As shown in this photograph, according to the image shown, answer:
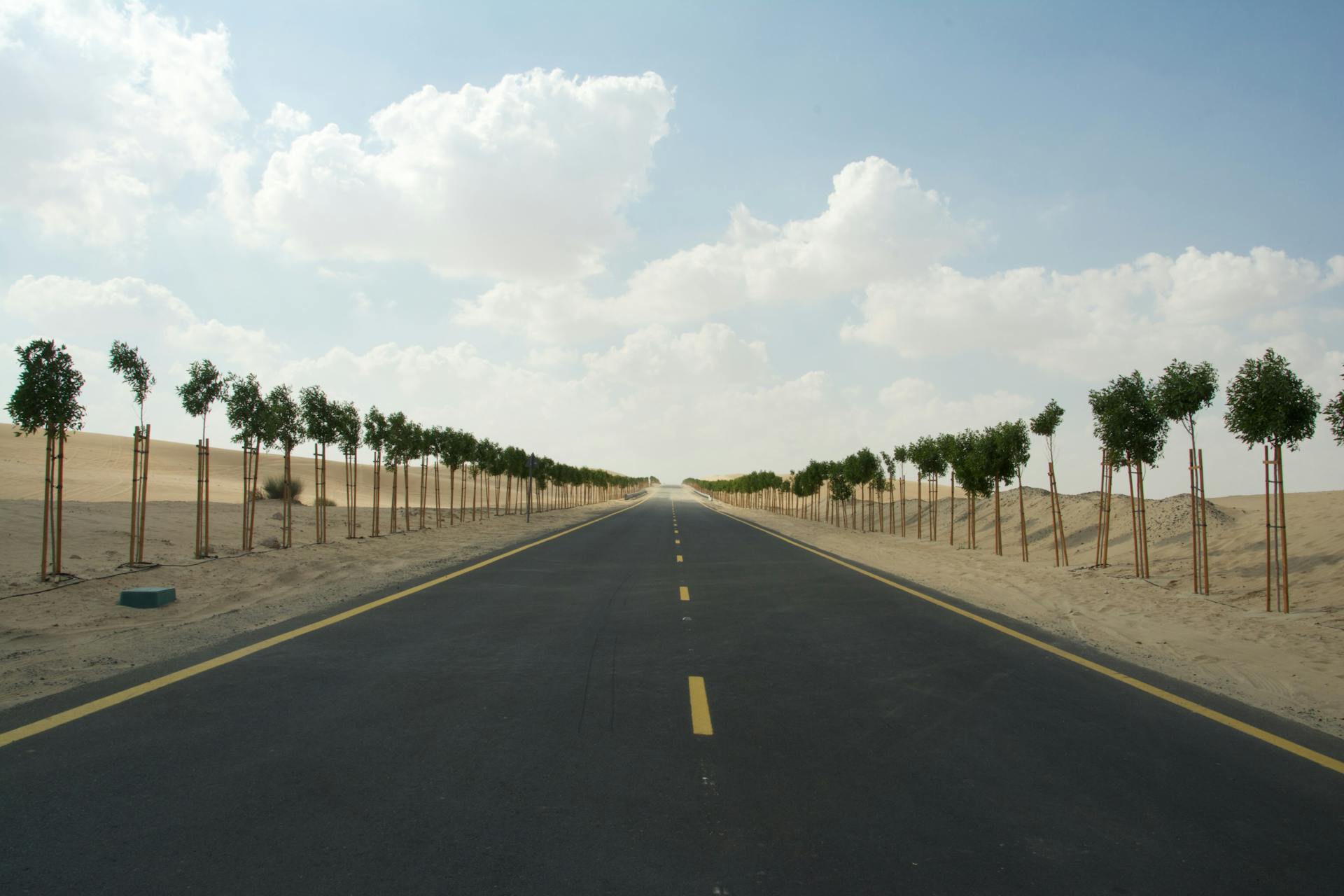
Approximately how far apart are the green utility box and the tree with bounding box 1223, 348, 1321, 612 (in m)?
18.9

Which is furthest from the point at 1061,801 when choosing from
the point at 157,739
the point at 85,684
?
the point at 85,684

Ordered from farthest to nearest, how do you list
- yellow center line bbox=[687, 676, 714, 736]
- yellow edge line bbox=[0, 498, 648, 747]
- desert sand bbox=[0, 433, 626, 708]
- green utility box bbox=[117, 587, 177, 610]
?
green utility box bbox=[117, 587, 177, 610] < desert sand bbox=[0, 433, 626, 708] < yellow center line bbox=[687, 676, 714, 736] < yellow edge line bbox=[0, 498, 648, 747]

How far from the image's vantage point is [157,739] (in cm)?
513

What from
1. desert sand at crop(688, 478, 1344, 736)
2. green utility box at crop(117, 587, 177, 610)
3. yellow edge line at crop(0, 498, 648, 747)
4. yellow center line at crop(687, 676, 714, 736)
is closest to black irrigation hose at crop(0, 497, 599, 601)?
green utility box at crop(117, 587, 177, 610)

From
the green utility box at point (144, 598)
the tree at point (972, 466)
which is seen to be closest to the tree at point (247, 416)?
the green utility box at point (144, 598)

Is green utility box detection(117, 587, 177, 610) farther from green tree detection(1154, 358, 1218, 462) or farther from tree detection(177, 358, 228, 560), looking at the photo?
green tree detection(1154, 358, 1218, 462)

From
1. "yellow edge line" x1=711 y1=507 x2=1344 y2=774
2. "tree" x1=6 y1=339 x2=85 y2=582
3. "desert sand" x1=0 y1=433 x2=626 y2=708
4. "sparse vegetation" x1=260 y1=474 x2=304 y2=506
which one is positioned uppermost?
"tree" x1=6 y1=339 x2=85 y2=582

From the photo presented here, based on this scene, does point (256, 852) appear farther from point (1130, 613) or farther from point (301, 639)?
point (1130, 613)

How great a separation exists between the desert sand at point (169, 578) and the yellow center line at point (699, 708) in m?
5.47

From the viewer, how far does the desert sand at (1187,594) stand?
839 cm

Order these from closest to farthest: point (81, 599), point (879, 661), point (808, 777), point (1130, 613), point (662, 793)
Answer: point (662, 793), point (808, 777), point (879, 661), point (81, 599), point (1130, 613)

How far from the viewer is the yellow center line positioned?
564 cm

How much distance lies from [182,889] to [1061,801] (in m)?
4.65

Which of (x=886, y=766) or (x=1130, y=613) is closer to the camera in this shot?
(x=886, y=766)
